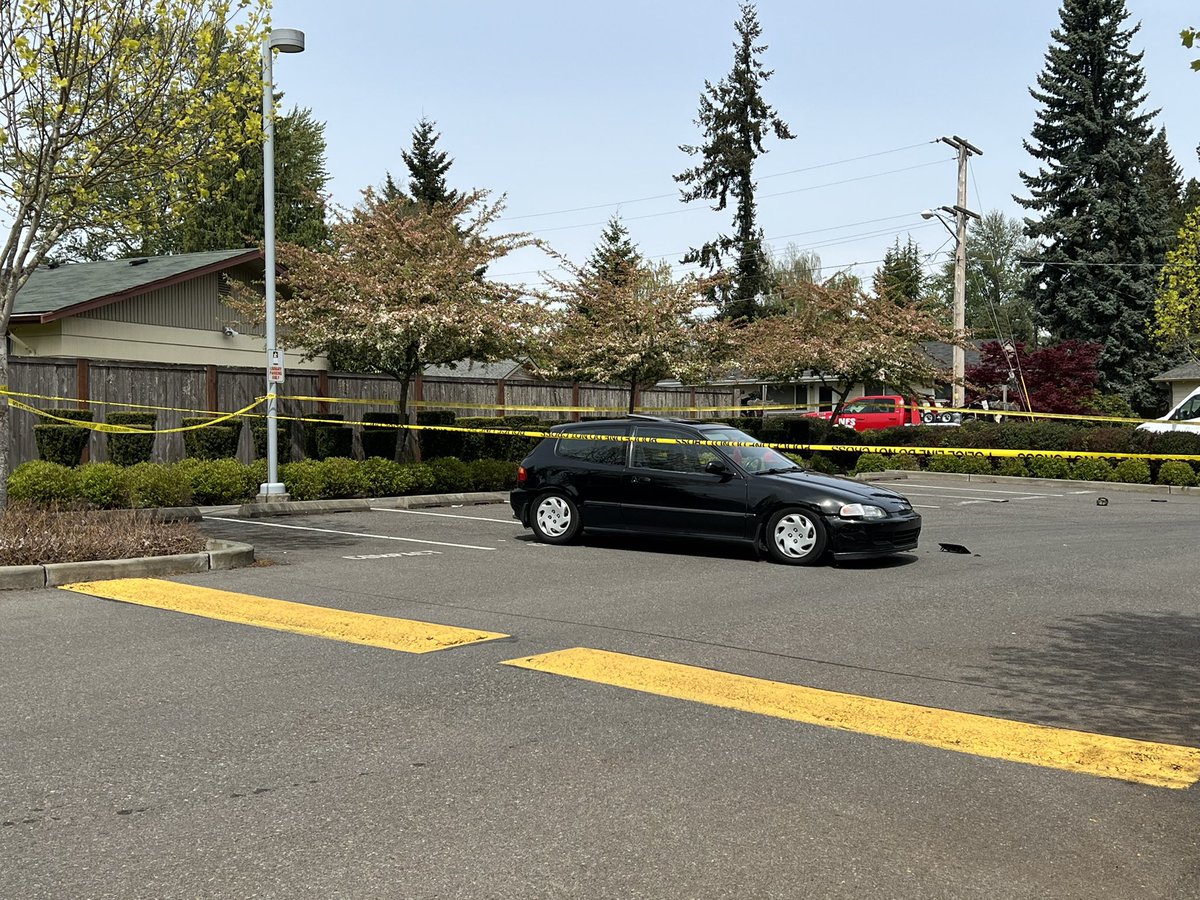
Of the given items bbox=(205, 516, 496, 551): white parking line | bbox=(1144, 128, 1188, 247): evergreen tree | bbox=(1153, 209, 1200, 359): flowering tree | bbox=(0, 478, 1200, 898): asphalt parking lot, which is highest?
bbox=(1144, 128, 1188, 247): evergreen tree

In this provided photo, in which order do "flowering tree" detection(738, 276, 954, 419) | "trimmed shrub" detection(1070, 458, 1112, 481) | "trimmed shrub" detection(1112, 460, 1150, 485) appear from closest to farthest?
"trimmed shrub" detection(1112, 460, 1150, 485) < "trimmed shrub" detection(1070, 458, 1112, 481) < "flowering tree" detection(738, 276, 954, 419)

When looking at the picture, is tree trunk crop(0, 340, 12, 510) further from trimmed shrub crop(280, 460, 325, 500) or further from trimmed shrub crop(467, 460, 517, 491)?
trimmed shrub crop(467, 460, 517, 491)

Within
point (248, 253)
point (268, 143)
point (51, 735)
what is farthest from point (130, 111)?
point (248, 253)

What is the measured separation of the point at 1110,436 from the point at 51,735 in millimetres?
24800

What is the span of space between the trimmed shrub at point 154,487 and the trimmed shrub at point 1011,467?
1860 cm

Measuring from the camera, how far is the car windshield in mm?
12203

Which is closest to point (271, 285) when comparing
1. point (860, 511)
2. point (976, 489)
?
point (860, 511)

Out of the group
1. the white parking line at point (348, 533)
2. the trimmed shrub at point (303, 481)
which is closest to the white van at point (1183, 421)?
the trimmed shrub at point (303, 481)

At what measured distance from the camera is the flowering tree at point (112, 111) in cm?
1116

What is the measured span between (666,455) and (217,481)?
782 centimetres

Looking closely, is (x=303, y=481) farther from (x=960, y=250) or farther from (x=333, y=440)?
(x=960, y=250)

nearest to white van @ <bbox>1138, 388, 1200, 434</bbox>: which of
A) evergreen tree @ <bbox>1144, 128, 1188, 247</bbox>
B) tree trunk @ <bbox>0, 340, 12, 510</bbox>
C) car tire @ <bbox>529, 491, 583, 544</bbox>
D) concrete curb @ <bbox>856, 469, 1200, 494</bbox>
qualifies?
concrete curb @ <bbox>856, 469, 1200, 494</bbox>

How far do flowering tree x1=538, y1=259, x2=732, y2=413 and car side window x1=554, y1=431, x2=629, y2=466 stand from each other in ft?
41.5

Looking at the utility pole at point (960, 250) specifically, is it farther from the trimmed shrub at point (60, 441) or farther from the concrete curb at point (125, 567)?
the concrete curb at point (125, 567)
